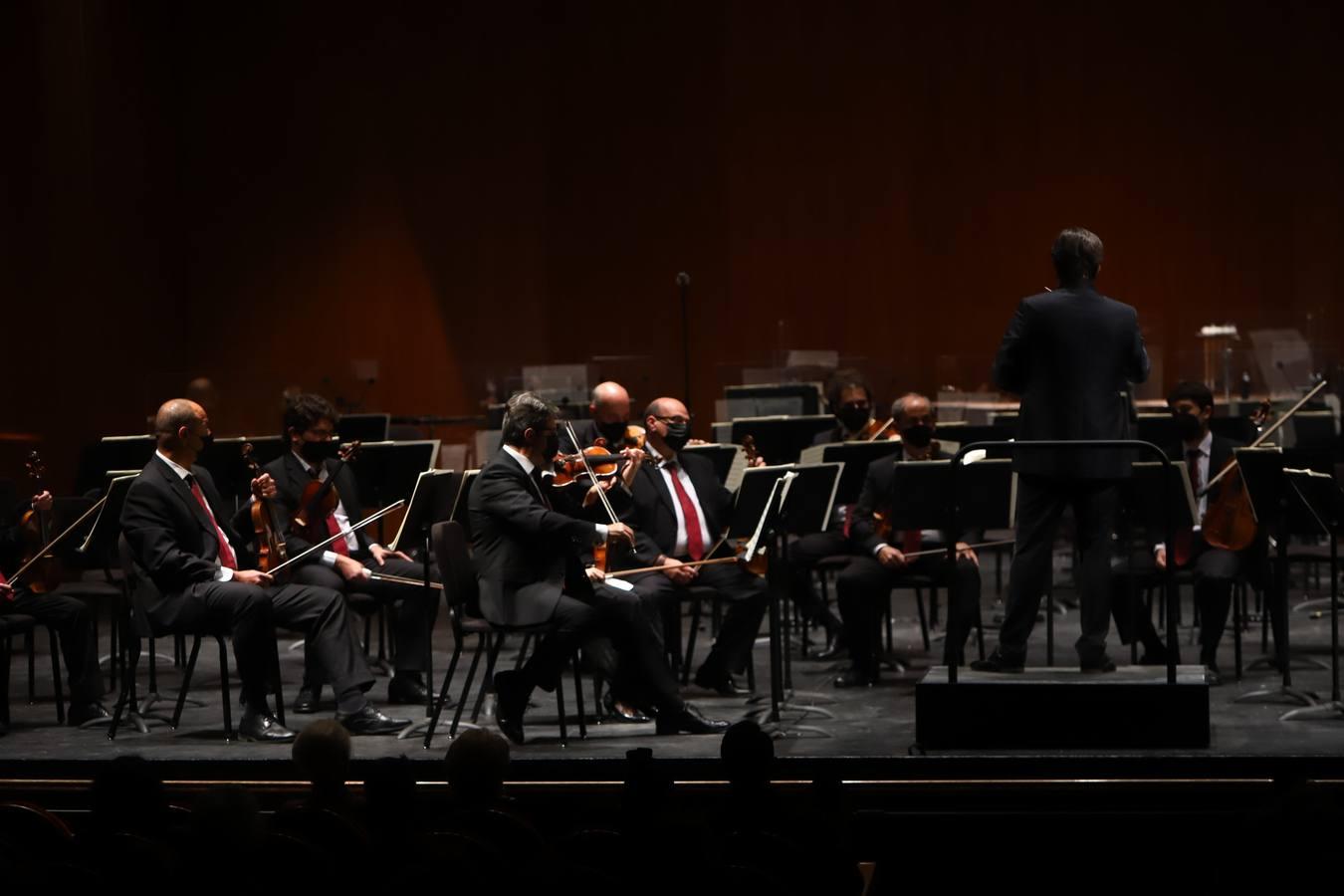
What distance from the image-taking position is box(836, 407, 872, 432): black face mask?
703cm

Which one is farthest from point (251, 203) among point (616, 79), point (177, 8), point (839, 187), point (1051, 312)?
point (1051, 312)

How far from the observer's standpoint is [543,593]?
535 centimetres

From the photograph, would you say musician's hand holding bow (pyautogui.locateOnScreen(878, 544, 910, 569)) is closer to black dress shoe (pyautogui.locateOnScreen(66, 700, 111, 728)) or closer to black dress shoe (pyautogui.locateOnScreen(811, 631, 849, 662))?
black dress shoe (pyautogui.locateOnScreen(811, 631, 849, 662))

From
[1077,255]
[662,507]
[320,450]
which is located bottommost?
[662,507]

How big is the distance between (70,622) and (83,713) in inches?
12.7

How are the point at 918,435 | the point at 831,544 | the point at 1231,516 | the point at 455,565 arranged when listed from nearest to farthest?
the point at 455,565
the point at 1231,516
the point at 918,435
the point at 831,544

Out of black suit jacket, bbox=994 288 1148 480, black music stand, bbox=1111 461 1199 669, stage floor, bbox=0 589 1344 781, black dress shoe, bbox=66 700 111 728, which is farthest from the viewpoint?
black music stand, bbox=1111 461 1199 669

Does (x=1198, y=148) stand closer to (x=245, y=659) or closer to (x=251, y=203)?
(x=251, y=203)

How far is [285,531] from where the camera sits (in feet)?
20.2

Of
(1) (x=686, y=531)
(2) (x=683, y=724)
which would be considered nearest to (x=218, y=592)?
(2) (x=683, y=724)

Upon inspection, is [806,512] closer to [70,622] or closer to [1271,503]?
[1271,503]

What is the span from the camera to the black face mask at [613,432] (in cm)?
649

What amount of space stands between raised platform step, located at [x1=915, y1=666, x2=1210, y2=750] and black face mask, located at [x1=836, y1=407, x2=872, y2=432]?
2.40 meters

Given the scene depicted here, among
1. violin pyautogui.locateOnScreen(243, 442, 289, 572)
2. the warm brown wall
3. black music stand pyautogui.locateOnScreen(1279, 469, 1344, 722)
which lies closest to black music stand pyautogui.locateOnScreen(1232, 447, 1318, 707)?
black music stand pyautogui.locateOnScreen(1279, 469, 1344, 722)
